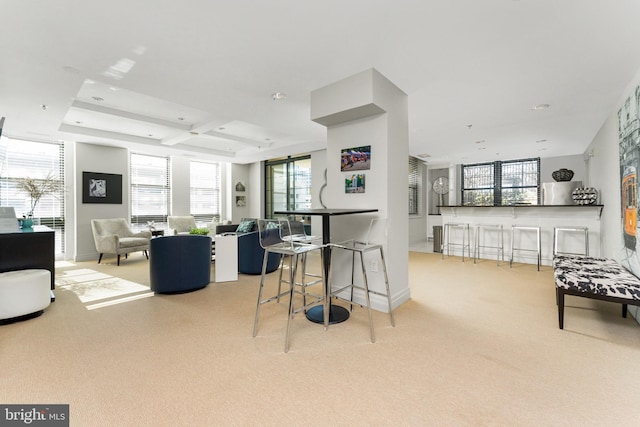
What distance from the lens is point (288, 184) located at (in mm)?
8609

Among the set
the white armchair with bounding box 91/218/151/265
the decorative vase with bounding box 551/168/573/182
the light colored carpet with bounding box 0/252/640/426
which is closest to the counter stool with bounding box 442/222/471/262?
the decorative vase with bounding box 551/168/573/182

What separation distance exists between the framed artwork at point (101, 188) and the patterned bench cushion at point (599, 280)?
8054 millimetres

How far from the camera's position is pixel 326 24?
2213mm

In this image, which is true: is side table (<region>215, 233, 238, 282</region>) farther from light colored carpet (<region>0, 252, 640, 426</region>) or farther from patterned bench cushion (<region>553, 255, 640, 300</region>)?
patterned bench cushion (<region>553, 255, 640, 300</region>)

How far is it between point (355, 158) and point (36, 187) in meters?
5.89

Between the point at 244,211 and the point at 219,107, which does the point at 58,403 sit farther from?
the point at 244,211

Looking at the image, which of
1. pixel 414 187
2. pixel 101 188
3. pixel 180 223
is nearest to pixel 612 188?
pixel 414 187

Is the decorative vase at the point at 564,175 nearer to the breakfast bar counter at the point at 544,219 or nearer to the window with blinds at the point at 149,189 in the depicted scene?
the breakfast bar counter at the point at 544,219

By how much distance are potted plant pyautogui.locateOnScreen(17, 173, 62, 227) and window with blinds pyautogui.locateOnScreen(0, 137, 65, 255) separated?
0.20 ft

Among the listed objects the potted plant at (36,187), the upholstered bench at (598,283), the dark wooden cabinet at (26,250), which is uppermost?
the potted plant at (36,187)

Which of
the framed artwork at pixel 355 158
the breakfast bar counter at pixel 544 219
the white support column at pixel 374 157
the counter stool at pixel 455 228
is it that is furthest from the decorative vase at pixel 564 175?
the framed artwork at pixel 355 158

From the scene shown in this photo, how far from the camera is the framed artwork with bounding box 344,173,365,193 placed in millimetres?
3221

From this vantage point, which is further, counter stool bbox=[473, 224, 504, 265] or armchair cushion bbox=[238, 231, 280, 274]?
counter stool bbox=[473, 224, 504, 265]

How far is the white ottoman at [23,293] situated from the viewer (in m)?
2.76
